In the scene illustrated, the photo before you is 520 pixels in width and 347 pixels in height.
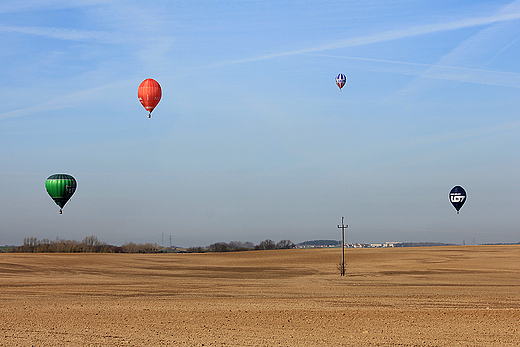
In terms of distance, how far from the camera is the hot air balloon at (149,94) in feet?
109

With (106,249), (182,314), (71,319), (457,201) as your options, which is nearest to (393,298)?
(182,314)

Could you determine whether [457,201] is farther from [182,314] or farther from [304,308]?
[182,314]

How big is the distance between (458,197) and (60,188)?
3565 cm

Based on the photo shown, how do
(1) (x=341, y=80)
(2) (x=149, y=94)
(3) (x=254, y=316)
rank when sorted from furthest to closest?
(1) (x=341, y=80) → (2) (x=149, y=94) → (3) (x=254, y=316)

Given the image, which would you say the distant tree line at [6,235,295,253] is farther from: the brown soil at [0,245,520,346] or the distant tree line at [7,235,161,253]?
the brown soil at [0,245,520,346]

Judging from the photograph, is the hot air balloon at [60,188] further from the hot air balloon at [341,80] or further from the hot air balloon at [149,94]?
the hot air balloon at [341,80]

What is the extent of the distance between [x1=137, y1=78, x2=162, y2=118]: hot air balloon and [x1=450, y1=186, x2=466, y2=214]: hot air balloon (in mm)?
31207

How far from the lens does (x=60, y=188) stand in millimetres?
37156

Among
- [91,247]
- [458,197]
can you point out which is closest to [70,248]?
[91,247]

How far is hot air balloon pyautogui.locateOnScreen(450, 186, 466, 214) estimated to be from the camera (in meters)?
50.6

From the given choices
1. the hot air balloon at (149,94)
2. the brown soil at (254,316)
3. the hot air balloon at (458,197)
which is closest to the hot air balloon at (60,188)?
the hot air balloon at (149,94)

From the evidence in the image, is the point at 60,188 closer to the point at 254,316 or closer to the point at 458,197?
the point at 254,316

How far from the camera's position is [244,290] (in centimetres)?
2606

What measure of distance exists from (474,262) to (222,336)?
1782 inches
